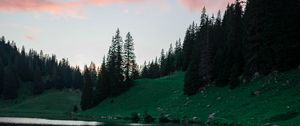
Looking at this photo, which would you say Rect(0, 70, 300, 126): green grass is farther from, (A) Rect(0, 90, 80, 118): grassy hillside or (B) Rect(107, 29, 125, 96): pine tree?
(A) Rect(0, 90, 80, 118): grassy hillside

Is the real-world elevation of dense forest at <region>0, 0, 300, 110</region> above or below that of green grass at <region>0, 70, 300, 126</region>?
above

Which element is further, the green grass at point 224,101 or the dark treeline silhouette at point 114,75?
the dark treeline silhouette at point 114,75

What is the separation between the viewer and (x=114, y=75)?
118m

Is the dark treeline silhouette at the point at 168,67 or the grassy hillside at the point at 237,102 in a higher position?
the dark treeline silhouette at the point at 168,67

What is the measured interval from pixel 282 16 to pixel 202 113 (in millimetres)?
22127

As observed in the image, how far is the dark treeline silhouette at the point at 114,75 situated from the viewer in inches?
4631

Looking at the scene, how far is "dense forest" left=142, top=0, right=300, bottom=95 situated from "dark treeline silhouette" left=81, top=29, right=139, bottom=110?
2864 centimetres

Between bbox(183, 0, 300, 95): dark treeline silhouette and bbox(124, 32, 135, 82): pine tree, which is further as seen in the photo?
→ bbox(124, 32, 135, 82): pine tree

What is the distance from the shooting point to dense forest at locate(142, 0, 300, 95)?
7075cm

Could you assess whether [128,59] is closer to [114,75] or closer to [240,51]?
[114,75]

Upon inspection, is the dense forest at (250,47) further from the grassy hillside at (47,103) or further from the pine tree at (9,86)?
the pine tree at (9,86)

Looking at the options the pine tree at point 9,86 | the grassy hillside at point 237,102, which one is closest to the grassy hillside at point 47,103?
A: the pine tree at point 9,86

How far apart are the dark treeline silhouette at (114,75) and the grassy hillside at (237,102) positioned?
9.36 m

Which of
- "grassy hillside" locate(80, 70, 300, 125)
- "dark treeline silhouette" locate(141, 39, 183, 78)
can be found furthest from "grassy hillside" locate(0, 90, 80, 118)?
"grassy hillside" locate(80, 70, 300, 125)
